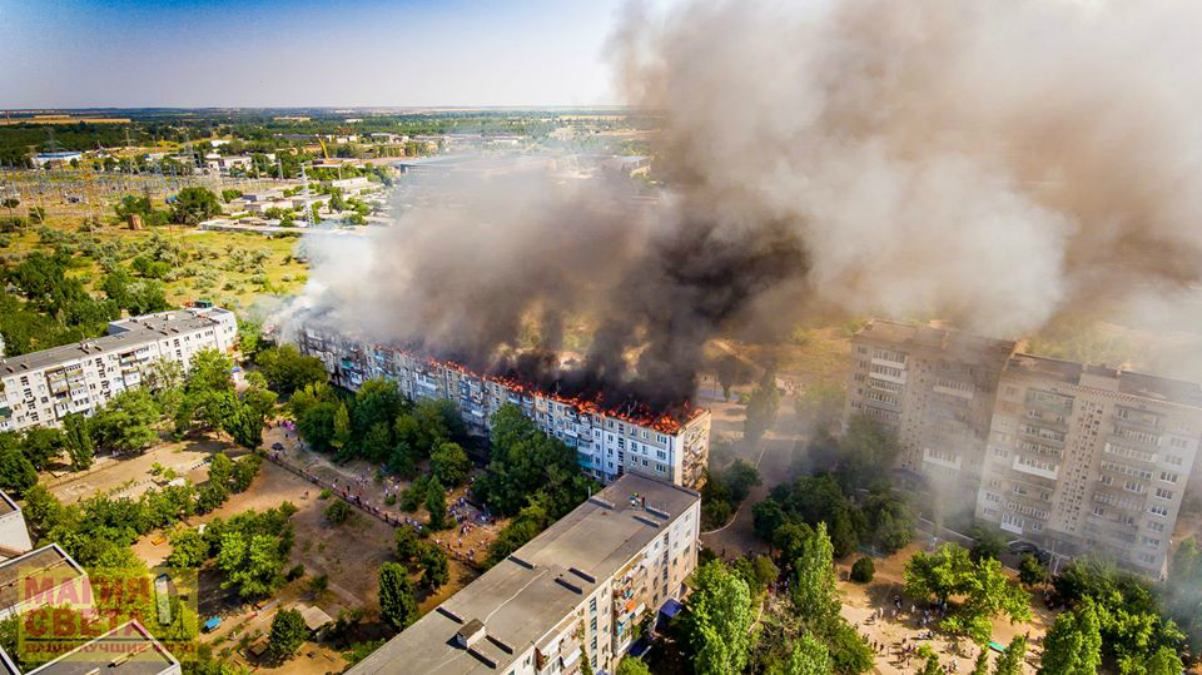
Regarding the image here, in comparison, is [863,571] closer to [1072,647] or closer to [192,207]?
[1072,647]

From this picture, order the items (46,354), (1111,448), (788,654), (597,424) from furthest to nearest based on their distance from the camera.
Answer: (46,354)
(597,424)
(1111,448)
(788,654)

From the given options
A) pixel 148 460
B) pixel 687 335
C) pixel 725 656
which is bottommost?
pixel 148 460

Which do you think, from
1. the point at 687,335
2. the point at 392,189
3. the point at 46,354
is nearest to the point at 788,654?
the point at 687,335

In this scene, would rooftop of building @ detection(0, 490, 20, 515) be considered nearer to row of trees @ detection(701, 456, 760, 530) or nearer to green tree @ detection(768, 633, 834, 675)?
row of trees @ detection(701, 456, 760, 530)

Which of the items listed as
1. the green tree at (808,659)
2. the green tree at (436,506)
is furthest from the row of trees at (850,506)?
the green tree at (436,506)

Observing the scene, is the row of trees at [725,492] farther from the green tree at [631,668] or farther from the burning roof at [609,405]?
the green tree at [631,668]

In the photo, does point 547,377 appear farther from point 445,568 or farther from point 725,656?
point 725,656
